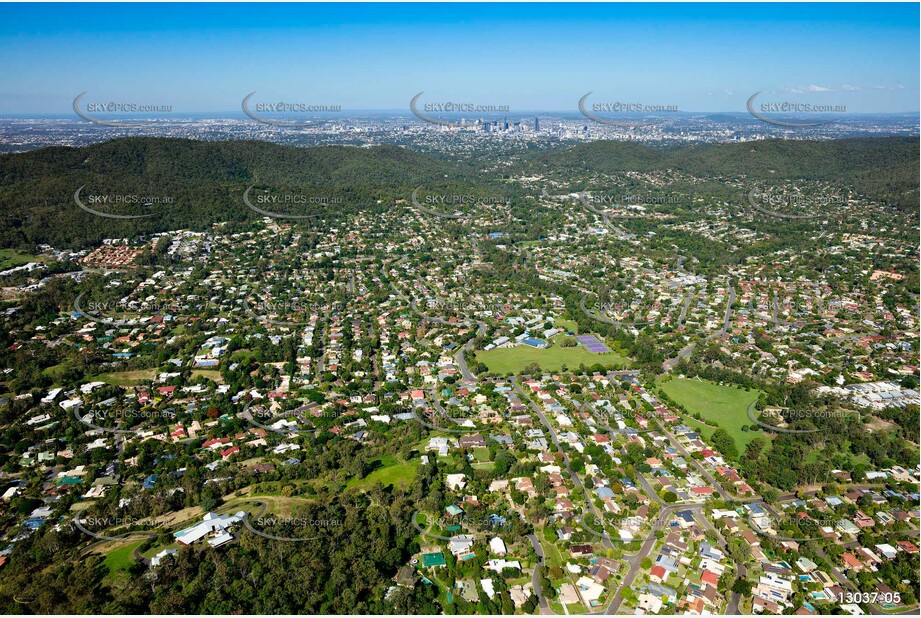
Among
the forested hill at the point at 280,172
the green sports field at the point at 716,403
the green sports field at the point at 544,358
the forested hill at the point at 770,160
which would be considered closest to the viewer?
the green sports field at the point at 716,403

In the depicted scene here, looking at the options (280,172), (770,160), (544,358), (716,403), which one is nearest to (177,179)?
(280,172)

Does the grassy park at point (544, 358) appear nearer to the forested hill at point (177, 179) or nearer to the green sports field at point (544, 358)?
the green sports field at point (544, 358)

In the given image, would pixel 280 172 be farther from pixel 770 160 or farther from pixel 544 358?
pixel 770 160

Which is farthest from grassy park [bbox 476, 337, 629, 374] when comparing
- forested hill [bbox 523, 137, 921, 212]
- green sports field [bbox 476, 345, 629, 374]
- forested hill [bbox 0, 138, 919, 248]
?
forested hill [bbox 523, 137, 921, 212]

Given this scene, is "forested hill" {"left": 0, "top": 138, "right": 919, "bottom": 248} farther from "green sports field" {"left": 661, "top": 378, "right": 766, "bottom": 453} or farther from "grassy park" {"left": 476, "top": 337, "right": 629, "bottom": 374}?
"green sports field" {"left": 661, "top": 378, "right": 766, "bottom": 453}

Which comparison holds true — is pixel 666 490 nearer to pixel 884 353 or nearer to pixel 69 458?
pixel 884 353

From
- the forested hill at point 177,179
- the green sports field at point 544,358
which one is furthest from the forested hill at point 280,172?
the green sports field at point 544,358
